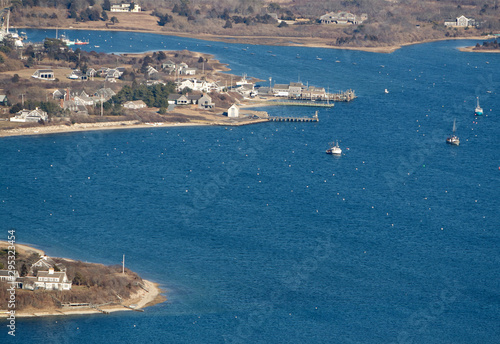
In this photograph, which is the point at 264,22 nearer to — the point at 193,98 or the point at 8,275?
the point at 193,98

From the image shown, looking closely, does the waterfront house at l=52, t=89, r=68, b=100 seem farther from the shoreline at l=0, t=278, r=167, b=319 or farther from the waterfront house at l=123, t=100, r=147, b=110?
the shoreline at l=0, t=278, r=167, b=319

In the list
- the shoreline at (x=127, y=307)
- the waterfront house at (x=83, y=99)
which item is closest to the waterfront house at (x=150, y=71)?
the waterfront house at (x=83, y=99)

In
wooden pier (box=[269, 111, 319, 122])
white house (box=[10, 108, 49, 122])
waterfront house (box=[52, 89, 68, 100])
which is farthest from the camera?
waterfront house (box=[52, 89, 68, 100])

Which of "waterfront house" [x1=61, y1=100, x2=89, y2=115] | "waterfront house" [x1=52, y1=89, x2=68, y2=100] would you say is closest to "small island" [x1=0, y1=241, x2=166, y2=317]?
"waterfront house" [x1=61, y1=100, x2=89, y2=115]

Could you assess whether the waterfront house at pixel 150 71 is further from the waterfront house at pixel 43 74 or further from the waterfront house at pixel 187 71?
the waterfront house at pixel 43 74

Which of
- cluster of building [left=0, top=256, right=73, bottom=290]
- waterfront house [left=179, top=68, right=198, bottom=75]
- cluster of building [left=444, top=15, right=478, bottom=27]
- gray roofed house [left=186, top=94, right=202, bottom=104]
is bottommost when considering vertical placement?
cluster of building [left=0, top=256, right=73, bottom=290]

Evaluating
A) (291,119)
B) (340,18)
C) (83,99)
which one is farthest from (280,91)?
(340,18)

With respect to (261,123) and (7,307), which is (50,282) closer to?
(7,307)
